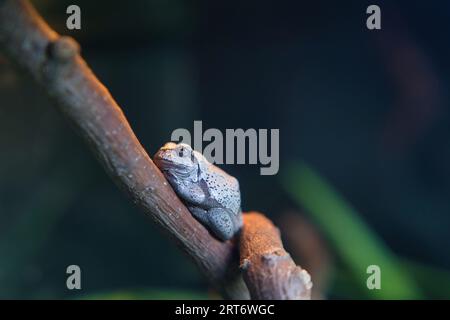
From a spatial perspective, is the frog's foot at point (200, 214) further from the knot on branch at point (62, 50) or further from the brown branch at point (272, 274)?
the knot on branch at point (62, 50)

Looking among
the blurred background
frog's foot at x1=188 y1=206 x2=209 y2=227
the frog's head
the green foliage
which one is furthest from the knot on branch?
the green foliage

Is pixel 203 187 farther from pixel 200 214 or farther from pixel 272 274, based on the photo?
pixel 272 274

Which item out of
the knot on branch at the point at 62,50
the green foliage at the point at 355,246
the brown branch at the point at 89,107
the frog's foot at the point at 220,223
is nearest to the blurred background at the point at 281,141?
the green foliage at the point at 355,246

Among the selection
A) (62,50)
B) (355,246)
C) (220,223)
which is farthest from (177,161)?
(355,246)

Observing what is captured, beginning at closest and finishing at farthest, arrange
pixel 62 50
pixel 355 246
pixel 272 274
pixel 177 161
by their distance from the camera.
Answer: pixel 62 50, pixel 272 274, pixel 177 161, pixel 355 246
